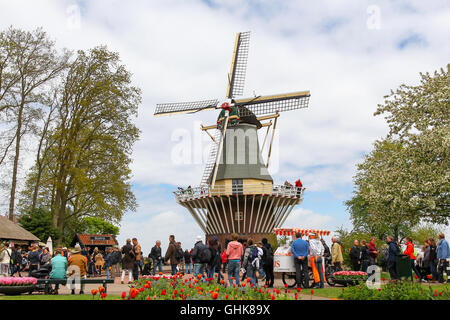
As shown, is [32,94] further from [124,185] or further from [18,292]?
[18,292]

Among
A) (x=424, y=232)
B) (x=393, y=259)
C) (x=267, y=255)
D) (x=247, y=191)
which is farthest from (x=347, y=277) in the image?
(x=424, y=232)

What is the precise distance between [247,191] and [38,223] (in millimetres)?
15178

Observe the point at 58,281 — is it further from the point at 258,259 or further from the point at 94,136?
the point at 94,136

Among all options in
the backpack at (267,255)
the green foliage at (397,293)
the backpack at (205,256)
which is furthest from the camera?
the backpack at (205,256)

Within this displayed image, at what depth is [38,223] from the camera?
32500 millimetres

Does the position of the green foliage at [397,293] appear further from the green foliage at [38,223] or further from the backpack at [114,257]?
the green foliage at [38,223]

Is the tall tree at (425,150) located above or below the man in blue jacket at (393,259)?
above

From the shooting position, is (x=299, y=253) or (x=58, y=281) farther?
(x=299, y=253)

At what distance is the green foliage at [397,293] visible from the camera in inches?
328

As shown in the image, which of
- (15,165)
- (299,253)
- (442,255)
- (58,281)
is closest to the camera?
(58,281)

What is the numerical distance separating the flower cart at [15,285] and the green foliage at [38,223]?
64.2 ft

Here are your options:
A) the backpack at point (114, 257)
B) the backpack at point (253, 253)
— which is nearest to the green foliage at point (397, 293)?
the backpack at point (253, 253)

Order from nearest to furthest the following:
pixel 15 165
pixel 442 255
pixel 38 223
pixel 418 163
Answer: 1. pixel 442 255
2. pixel 418 163
3. pixel 15 165
4. pixel 38 223

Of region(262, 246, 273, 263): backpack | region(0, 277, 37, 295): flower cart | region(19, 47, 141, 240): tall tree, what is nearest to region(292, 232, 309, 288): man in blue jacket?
region(262, 246, 273, 263): backpack
